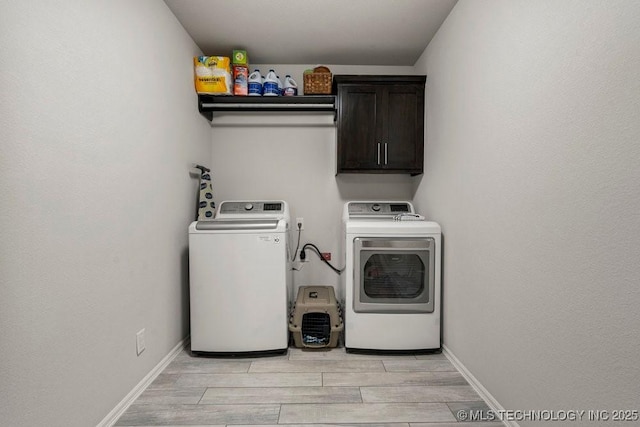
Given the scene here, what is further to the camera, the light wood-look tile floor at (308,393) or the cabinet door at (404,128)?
the cabinet door at (404,128)

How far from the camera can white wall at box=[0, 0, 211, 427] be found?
1095 millimetres

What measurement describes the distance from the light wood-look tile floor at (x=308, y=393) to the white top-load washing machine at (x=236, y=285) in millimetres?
157

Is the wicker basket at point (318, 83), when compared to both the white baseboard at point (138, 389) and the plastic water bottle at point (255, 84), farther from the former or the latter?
the white baseboard at point (138, 389)

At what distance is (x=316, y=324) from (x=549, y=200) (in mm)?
1767

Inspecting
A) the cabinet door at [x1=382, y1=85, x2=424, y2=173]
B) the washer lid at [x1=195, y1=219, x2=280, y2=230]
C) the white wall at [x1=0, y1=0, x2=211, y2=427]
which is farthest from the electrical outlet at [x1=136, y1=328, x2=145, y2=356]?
the cabinet door at [x1=382, y1=85, x2=424, y2=173]

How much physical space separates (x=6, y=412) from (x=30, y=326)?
0.88 ft

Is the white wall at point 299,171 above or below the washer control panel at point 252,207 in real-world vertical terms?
above

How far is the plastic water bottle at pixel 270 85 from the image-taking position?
2818 mm

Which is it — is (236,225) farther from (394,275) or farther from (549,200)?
(549,200)

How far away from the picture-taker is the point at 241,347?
90.0 inches

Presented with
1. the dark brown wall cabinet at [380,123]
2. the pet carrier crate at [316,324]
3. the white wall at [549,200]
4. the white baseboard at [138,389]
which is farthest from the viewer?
the dark brown wall cabinet at [380,123]

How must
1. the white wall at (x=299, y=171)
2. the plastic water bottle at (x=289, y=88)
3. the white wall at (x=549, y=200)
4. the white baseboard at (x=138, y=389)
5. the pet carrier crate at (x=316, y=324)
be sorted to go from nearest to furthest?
the white wall at (x=549, y=200)
the white baseboard at (x=138, y=389)
the pet carrier crate at (x=316, y=324)
the plastic water bottle at (x=289, y=88)
the white wall at (x=299, y=171)

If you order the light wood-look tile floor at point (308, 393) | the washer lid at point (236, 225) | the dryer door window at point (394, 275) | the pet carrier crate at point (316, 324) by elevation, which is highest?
the washer lid at point (236, 225)

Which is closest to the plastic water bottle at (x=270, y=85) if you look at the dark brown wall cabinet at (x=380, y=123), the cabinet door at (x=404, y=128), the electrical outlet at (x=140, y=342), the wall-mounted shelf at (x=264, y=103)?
the wall-mounted shelf at (x=264, y=103)
